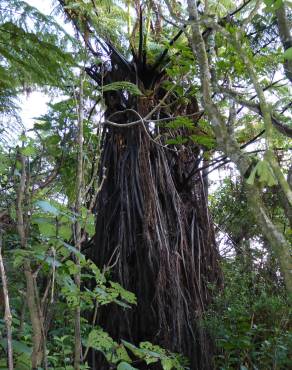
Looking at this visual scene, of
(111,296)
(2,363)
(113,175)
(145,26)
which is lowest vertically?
(2,363)

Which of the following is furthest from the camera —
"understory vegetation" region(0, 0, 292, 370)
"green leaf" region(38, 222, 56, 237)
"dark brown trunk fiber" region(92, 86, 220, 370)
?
Result: "dark brown trunk fiber" region(92, 86, 220, 370)

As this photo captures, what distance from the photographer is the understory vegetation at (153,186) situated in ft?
6.54

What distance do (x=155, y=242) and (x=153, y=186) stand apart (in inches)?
24.3

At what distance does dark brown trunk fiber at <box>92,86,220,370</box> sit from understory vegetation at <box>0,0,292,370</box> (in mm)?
15

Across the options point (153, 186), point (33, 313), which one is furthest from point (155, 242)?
point (33, 313)

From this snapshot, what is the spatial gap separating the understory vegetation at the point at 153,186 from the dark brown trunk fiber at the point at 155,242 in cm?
2

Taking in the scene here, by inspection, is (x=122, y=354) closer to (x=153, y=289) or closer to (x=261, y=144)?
(x=153, y=289)

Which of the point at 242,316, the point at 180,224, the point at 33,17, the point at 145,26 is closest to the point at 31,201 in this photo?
the point at 242,316

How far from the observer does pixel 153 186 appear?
15.3 feet

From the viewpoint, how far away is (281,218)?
5.41 m

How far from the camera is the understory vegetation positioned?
6.54 feet

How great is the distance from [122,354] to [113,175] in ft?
11.1

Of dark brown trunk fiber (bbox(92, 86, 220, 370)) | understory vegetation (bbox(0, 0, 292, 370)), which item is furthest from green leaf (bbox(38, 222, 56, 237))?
dark brown trunk fiber (bbox(92, 86, 220, 370))

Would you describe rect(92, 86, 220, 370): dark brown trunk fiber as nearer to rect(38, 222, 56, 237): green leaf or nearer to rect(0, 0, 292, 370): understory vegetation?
rect(0, 0, 292, 370): understory vegetation
